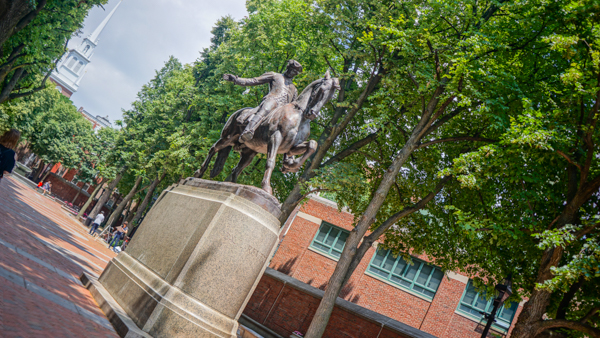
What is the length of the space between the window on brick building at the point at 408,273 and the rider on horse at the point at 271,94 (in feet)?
57.7

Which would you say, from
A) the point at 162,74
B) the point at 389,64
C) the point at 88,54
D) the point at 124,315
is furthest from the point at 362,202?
the point at 88,54

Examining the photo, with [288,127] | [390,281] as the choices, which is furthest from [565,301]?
[390,281]

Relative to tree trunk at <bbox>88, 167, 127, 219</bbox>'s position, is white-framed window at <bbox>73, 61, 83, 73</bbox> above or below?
above

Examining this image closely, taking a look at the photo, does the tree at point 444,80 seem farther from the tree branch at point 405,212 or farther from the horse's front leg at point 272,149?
the horse's front leg at point 272,149

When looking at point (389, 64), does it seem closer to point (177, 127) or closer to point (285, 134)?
point (285, 134)

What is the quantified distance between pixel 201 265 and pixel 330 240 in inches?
803

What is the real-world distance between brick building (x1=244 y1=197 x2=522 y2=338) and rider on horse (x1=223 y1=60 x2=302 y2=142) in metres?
14.2

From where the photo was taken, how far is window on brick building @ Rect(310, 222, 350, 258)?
2503 cm

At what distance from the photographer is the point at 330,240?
2531cm

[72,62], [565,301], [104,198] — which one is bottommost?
[104,198]

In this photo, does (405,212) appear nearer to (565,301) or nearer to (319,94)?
(565,301)

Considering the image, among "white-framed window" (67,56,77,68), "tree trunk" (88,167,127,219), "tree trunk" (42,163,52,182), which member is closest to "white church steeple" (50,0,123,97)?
"white-framed window" (67,56,77,68)

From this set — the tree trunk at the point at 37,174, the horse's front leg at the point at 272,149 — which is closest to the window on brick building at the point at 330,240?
the horse's front leg at the point at 272,149

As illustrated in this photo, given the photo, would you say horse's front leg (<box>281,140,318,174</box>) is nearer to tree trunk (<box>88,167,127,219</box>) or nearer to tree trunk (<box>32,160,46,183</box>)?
tree trunk (<box>88,167,127,219</box>)
